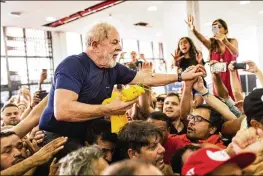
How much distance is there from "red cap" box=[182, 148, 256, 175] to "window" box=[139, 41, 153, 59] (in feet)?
40.3

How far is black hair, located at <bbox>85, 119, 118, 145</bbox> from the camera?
185 centimetres

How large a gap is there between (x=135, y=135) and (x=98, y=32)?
651 millimetres

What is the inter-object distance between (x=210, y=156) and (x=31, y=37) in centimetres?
906

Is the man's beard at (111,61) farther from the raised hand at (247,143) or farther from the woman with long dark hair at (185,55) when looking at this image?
the woman with long dark hair at (185,55)

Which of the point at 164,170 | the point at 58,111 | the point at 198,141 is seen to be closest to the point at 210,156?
the point at 164,170

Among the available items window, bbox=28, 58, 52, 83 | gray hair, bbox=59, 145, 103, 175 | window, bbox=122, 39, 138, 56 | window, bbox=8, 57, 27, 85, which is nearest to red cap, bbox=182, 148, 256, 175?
gray hair, bbox=59, 145, 103, 175

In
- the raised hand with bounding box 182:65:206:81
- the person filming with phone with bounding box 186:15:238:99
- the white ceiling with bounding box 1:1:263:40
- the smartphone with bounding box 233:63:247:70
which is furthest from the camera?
the white ceiling with bounding box 1:1:263:40

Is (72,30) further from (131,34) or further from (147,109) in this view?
(147,109)

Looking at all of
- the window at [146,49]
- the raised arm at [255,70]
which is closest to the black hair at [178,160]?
the raised arm at [255,70]

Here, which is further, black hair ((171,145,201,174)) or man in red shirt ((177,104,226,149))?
man in red shirt ((177,104,226,149))

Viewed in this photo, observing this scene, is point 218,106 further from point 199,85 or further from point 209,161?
point 209,161

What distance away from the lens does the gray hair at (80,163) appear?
114 cm

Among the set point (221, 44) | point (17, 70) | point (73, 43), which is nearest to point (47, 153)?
point (221, 44)

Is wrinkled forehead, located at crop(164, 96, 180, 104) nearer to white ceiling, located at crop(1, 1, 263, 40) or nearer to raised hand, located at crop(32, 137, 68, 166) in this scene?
raised hand, located at crop(32, 137, 68, 166)
